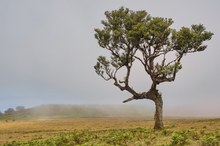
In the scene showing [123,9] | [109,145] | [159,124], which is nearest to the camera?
[109,145]

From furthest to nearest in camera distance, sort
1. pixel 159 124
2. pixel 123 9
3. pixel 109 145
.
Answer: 1. pixel 123 9
2. pixel 159 124
3. pixel 109 145

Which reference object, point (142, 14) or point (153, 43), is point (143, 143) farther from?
point (142, 14)

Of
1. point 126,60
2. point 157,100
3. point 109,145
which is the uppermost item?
point 126,60

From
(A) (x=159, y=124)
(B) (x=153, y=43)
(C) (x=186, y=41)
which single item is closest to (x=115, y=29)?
(B) (x=153, y=43)

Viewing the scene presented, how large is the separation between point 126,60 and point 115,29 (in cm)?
468

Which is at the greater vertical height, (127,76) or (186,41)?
(186,41)

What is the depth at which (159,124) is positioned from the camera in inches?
2313

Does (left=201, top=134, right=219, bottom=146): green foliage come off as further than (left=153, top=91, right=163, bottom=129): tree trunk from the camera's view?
No

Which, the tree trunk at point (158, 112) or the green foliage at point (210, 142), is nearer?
the green foliage at point (210, 142)

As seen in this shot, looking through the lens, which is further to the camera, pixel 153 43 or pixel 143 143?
pixel 153 43

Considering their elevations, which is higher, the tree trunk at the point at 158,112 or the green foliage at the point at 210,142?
the tree trunk at the point at 158,112

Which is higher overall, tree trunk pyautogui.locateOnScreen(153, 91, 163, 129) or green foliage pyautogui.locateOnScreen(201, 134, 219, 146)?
tree trunk pyautogui.locateOnScreen(153, 91, 163, 129)

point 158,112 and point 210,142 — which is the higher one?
point 158,112

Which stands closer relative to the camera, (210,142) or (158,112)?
(210,142)
